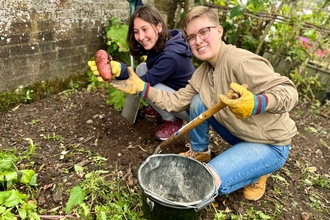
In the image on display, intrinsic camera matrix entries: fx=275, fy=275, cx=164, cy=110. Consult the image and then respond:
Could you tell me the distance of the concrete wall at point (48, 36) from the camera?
2.37 meters

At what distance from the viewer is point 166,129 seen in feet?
8.36

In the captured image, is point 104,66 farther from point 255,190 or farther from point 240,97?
point 255,190

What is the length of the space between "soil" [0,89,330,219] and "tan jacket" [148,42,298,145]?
0.60m

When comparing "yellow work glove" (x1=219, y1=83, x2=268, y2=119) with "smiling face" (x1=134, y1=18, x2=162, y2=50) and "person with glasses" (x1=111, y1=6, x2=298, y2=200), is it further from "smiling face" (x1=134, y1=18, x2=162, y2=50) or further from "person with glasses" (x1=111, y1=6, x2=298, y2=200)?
"smiling face" (x1=134, y1=18, x2=162, y2=50)

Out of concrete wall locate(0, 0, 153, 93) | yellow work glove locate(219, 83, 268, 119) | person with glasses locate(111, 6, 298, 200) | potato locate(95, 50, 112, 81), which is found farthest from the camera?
concrete wall locate(0, 0, 153, 93)

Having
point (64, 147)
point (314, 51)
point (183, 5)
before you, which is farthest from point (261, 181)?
point (183, 5)

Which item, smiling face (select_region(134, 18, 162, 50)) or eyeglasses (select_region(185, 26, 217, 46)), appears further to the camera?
smiling face (select_region(134, 18, 162, 50))

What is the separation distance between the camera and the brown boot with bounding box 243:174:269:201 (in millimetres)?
2062

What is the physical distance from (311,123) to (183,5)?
8.09 ft

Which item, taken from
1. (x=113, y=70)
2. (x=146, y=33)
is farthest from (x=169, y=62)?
(x=113, y=70)

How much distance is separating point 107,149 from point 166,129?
1.88ft

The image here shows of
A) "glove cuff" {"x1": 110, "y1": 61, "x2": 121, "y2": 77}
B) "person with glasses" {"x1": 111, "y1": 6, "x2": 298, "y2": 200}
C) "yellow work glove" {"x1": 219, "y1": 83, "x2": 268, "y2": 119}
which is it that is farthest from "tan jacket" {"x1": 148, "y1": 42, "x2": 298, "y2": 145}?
"glove cuff" {"x1": 110, "y1": 61, "x2": 121, "y2": 77}

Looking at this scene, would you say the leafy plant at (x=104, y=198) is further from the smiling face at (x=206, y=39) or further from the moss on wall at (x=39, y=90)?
the moss on wall at (x=39, y=90)

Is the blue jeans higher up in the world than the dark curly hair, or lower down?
lower down
